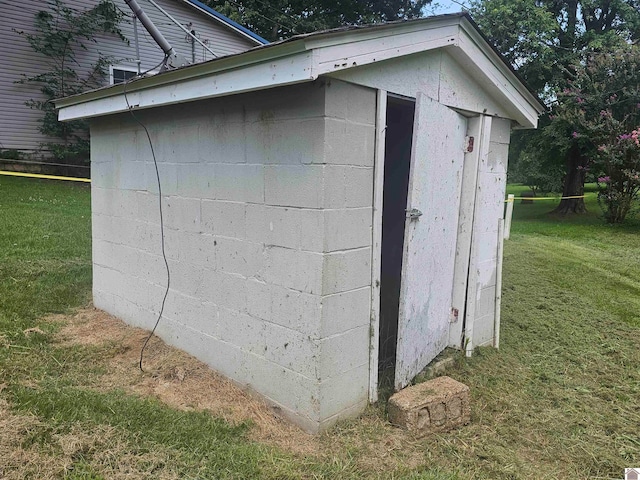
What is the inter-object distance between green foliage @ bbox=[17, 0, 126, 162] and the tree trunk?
14.7m

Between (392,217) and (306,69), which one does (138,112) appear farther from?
(392,217)

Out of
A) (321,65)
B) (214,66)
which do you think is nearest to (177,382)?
(214,66)

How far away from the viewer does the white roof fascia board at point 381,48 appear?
8.28ft

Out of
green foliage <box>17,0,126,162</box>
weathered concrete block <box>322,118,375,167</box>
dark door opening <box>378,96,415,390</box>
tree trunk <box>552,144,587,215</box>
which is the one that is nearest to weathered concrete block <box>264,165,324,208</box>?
weathered concrete block <box>322,118,375,167</box>

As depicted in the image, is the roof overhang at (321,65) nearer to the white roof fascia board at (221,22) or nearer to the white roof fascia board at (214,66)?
the white roof fascia board at (214,66)

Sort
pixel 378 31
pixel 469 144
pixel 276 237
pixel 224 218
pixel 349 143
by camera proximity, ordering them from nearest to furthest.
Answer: pixel 378 31 → pixel 349 143 → pixel 276 237 → pixel 224 218 → pixel 469 144

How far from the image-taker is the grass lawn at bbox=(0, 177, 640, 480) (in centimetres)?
254

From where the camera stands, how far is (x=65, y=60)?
43.7ft

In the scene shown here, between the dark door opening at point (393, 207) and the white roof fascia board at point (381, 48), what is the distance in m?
1.07

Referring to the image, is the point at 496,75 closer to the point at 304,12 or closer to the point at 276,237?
the point at 276,237

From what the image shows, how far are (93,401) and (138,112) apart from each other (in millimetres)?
2472

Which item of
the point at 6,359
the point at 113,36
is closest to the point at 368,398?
the point at 6,359

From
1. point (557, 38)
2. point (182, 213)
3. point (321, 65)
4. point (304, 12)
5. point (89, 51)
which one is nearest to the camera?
point (321, 65)

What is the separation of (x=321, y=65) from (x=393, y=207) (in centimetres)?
265
